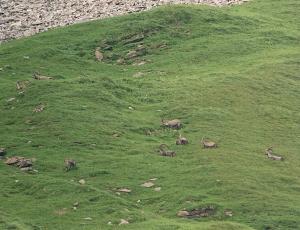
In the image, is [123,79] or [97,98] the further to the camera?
[123,79]

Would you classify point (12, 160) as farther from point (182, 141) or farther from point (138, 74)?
point (138, 74)

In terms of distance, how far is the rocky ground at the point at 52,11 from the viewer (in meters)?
56.0

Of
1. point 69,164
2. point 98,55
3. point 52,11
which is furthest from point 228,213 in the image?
point 52,11

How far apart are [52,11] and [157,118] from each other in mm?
17251

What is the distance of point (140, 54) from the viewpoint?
175 feet

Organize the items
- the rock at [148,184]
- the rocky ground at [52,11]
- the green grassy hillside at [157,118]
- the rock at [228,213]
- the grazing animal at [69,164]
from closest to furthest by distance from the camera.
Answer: the rock at [228,213], the green grassy hillside at [157,118], the rock at [148,184], the grazing animal at [69,164], the rocky ground at [52,11]

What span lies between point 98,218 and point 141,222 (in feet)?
5.57

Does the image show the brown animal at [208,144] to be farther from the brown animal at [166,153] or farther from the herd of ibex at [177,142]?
the brown animal at [166,153]

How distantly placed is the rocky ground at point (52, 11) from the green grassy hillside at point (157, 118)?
175 centimetres

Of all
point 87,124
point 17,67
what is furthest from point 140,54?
point 87,124

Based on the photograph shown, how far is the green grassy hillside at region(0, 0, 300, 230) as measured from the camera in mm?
34469

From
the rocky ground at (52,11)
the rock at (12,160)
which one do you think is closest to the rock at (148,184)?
the rock at (12,160)

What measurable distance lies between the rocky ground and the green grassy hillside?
1749 millimetres

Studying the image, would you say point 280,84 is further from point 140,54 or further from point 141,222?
point 141,222
